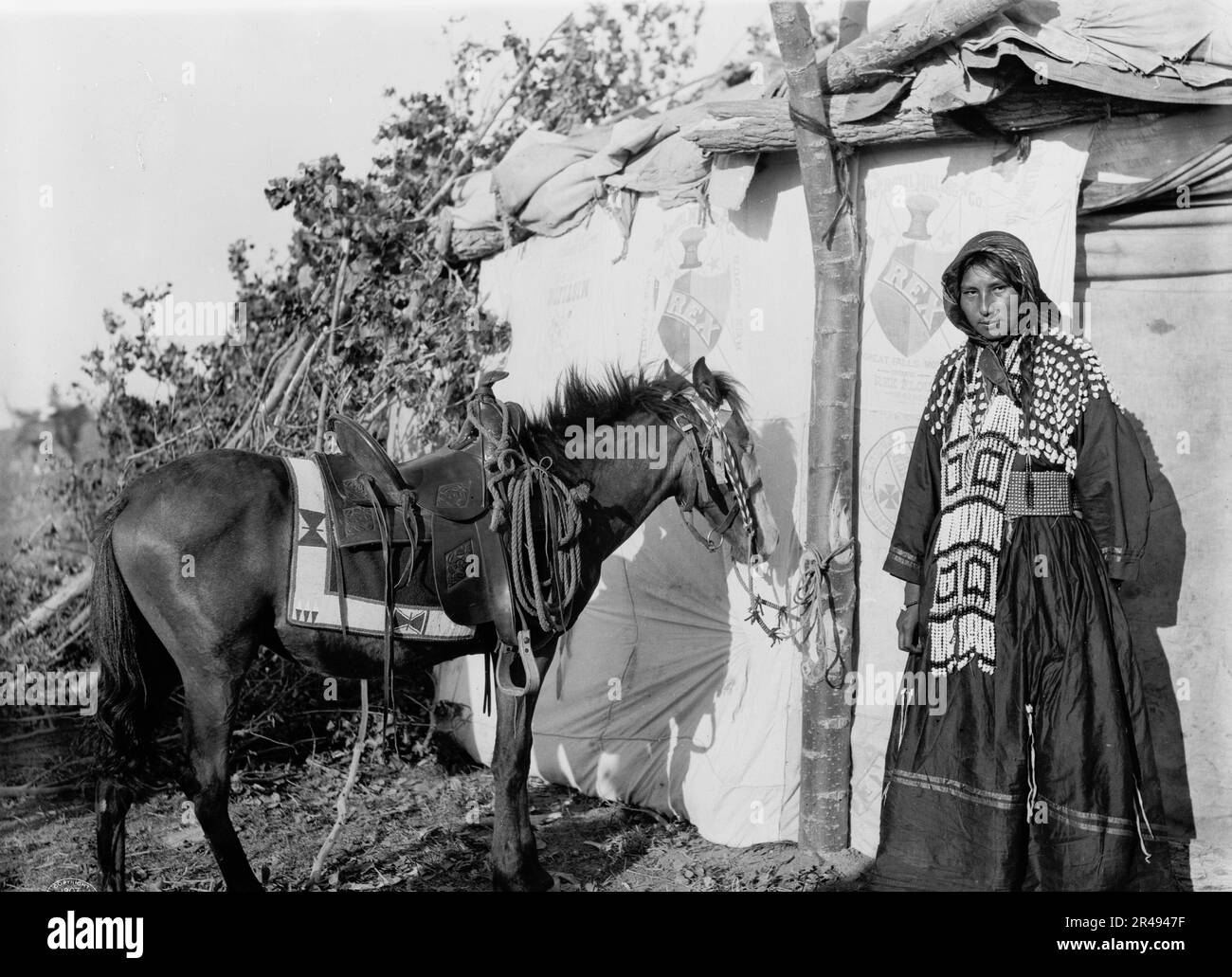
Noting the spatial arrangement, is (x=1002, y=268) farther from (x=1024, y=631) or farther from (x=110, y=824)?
(x=110, y=824)

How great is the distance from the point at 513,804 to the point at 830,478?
183 centimetres

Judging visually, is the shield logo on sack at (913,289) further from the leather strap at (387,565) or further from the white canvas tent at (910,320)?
the leather strap at (387,565)

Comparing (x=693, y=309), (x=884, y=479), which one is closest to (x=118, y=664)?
(x=693, y=309)

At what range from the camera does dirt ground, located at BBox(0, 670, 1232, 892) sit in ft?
14.8

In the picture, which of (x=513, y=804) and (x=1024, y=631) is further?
(x=513, y=804)

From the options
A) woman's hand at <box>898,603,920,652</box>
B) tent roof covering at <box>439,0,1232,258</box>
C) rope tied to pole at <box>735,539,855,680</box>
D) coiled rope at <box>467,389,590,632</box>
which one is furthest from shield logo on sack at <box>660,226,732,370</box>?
woman's hand at <box>898,603,920,652</box>

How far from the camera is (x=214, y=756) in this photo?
3750 mm

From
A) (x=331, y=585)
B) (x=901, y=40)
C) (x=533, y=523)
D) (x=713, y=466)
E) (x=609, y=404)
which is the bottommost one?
(x=331, y=585)

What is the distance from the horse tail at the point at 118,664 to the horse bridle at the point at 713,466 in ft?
7.01

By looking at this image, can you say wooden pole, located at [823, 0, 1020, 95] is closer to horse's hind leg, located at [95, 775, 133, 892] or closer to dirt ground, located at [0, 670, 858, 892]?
dirt ground, located at [0, 670, 858, 892]

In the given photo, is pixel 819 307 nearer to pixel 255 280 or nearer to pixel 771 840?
pixel 771 840

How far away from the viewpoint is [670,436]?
439cm
